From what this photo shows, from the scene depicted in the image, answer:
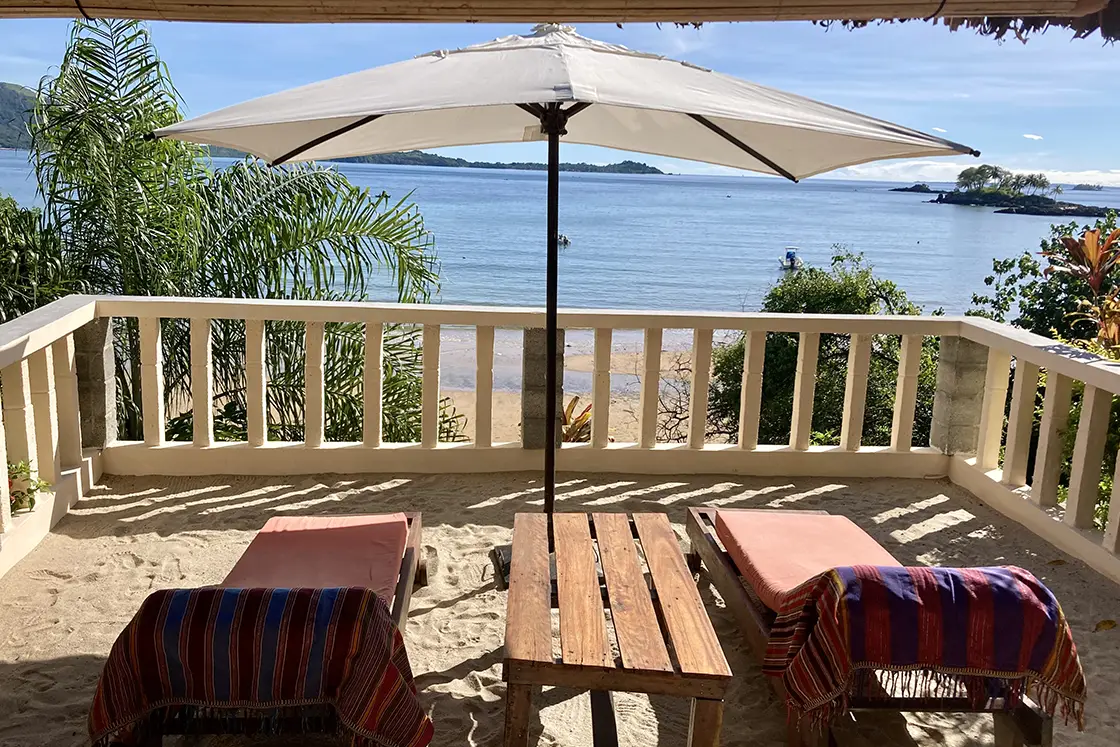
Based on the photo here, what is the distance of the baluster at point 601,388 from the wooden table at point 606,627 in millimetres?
1729

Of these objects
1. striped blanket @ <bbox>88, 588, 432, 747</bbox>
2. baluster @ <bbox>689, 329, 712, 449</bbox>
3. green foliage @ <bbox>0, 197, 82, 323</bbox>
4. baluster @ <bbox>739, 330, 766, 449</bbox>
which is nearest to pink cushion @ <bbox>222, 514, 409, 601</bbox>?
striped blanket @ <bbox>88, 588, 432, 747</bbox>

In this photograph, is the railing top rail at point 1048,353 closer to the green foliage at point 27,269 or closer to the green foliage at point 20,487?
the green foliage at point 20,487

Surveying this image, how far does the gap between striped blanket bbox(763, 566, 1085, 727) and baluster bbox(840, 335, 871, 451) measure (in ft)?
8.98

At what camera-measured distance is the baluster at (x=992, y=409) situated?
4711 millimetres

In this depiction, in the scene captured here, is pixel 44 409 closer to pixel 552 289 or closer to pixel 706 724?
pixel 552 289

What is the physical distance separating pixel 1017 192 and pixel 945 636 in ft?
206

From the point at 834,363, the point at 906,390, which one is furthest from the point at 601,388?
the point at 834,363

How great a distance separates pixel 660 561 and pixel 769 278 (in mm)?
30755

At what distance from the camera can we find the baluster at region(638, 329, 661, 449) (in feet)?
15.8

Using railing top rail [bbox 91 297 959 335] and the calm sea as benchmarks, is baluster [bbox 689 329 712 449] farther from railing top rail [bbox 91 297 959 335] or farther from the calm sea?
the calm sea

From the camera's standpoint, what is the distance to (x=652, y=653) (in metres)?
2.16

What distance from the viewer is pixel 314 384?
473 centimetres

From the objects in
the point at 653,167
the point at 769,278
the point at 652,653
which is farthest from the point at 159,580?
the point at 653,167

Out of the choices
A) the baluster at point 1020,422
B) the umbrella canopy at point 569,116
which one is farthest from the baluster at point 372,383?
the baluster at point 1020,422
